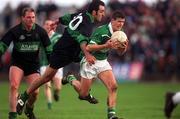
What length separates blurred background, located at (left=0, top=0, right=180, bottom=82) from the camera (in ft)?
108

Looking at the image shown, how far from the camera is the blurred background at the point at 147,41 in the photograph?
3288 cm

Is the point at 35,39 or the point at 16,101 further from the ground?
the point at 35,39

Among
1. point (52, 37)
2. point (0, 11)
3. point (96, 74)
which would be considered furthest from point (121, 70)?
point (96, 74)

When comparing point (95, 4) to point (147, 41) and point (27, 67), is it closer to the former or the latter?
point (27, 67)

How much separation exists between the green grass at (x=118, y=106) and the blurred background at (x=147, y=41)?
112 inches

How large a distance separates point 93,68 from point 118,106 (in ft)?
18.6

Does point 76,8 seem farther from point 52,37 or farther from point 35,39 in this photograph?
point 35,39

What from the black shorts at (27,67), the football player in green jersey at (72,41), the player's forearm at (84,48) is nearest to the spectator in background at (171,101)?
the football player in green jersey at (72,41)

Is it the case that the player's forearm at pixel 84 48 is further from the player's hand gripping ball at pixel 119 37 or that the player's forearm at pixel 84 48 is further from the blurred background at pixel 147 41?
the blurred background at pixel 147 41

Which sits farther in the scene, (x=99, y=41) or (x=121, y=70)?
(x=121, y=70)

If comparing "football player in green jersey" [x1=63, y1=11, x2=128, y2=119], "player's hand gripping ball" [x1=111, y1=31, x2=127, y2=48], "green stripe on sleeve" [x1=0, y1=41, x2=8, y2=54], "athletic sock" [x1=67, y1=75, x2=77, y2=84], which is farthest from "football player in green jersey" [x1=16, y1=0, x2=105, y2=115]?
"green stripe on sleeve" [x1=0, y1=41, x2=8, y2=54]

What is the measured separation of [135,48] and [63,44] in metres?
18.6

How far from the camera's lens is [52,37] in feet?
67.2

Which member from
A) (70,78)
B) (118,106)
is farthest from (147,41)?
(70,78)
